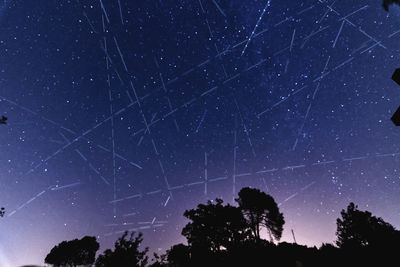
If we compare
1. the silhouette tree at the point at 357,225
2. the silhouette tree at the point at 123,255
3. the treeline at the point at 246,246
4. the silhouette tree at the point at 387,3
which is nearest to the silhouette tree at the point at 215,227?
the treeline at the point at 246,246

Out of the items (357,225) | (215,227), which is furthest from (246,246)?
(357,225)

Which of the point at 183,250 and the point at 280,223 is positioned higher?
the point at 280,223

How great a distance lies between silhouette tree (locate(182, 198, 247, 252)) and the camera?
33469mm

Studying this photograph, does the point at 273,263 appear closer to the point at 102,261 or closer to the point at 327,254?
the point at 327,254

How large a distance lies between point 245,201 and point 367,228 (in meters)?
29.0

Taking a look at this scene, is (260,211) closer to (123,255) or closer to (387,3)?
(123,255)

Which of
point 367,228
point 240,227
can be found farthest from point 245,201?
point 367,228

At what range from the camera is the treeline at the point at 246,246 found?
57.3 feet

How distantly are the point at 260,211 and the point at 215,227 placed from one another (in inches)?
315

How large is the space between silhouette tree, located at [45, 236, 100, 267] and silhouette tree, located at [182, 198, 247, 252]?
21640mm

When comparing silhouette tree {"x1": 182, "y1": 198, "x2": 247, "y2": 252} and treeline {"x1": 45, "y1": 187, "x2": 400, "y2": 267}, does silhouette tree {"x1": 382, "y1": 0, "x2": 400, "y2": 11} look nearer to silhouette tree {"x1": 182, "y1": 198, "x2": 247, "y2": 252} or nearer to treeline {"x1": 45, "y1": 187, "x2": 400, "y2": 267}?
treeline {"x1": 45, "y1": 187, "x2": 400, "y2": 267}

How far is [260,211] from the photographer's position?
117ft

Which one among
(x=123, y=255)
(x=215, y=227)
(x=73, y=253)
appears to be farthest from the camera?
(x=73, y=253)

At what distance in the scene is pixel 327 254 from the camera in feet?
59.4
